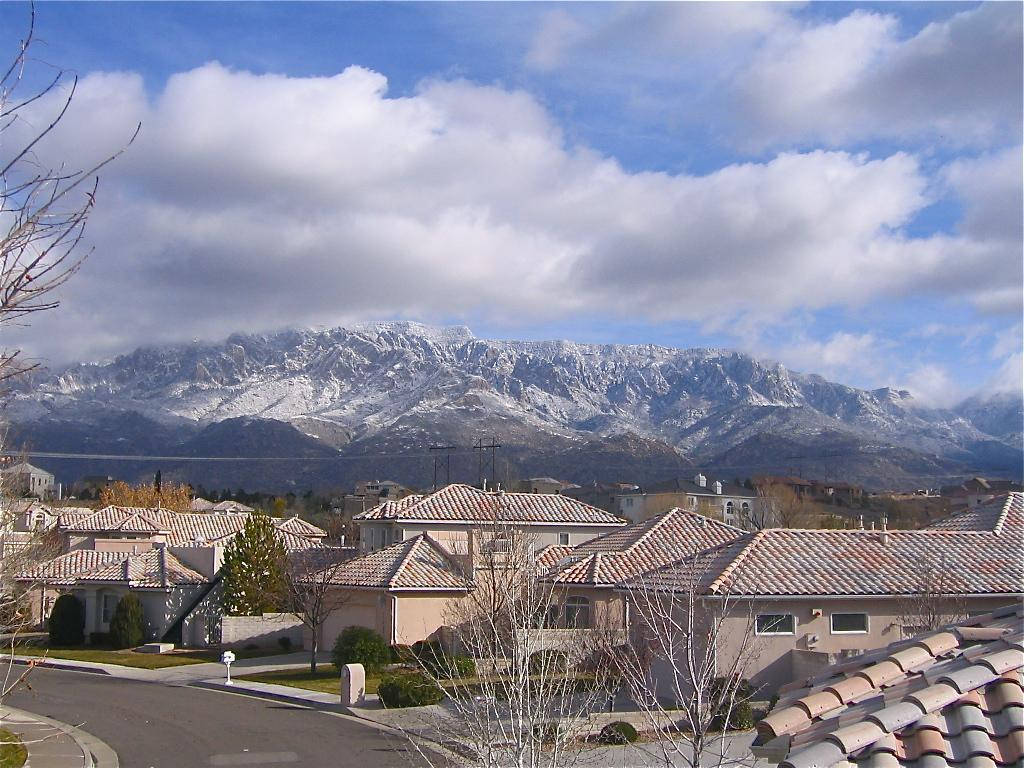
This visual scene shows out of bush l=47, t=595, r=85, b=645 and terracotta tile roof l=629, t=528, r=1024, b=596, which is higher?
terracotta tile roof l=629, t=528, r=1024, b=596

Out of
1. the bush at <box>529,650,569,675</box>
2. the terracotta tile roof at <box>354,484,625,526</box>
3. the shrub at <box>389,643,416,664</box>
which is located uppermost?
the terracotta tile roof at <box>354,484,625,526</box>

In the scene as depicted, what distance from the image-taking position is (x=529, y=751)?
11.9 meters

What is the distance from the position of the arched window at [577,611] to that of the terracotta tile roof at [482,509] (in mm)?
14620

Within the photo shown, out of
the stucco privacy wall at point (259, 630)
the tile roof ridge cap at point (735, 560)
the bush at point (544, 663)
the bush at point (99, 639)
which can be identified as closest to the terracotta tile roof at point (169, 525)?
the bush at point (99, 639)

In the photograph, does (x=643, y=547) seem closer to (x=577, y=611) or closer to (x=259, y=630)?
(x=577, y=611)

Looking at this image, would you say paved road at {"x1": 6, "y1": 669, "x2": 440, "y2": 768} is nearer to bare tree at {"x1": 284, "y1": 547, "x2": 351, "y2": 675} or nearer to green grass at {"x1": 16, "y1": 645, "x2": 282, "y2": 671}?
bare tree at {"x1": 284, "y1": 547, "x2": 351, "y2": 675}

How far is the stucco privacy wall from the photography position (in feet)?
155

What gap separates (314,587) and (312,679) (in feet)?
12.3

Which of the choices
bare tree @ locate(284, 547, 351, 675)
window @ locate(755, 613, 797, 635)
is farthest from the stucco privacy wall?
window @ locate(755, 613, 797, 635)

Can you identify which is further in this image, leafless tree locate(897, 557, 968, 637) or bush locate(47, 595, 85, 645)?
bush locate(47, 595, 85, 645)

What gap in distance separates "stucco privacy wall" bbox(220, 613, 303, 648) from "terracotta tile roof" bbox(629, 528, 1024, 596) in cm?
2210

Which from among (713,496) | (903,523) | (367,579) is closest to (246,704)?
(367,579)

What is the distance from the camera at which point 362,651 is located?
36.7m

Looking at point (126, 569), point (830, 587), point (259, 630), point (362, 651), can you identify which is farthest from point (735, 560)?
point (126, 569)
